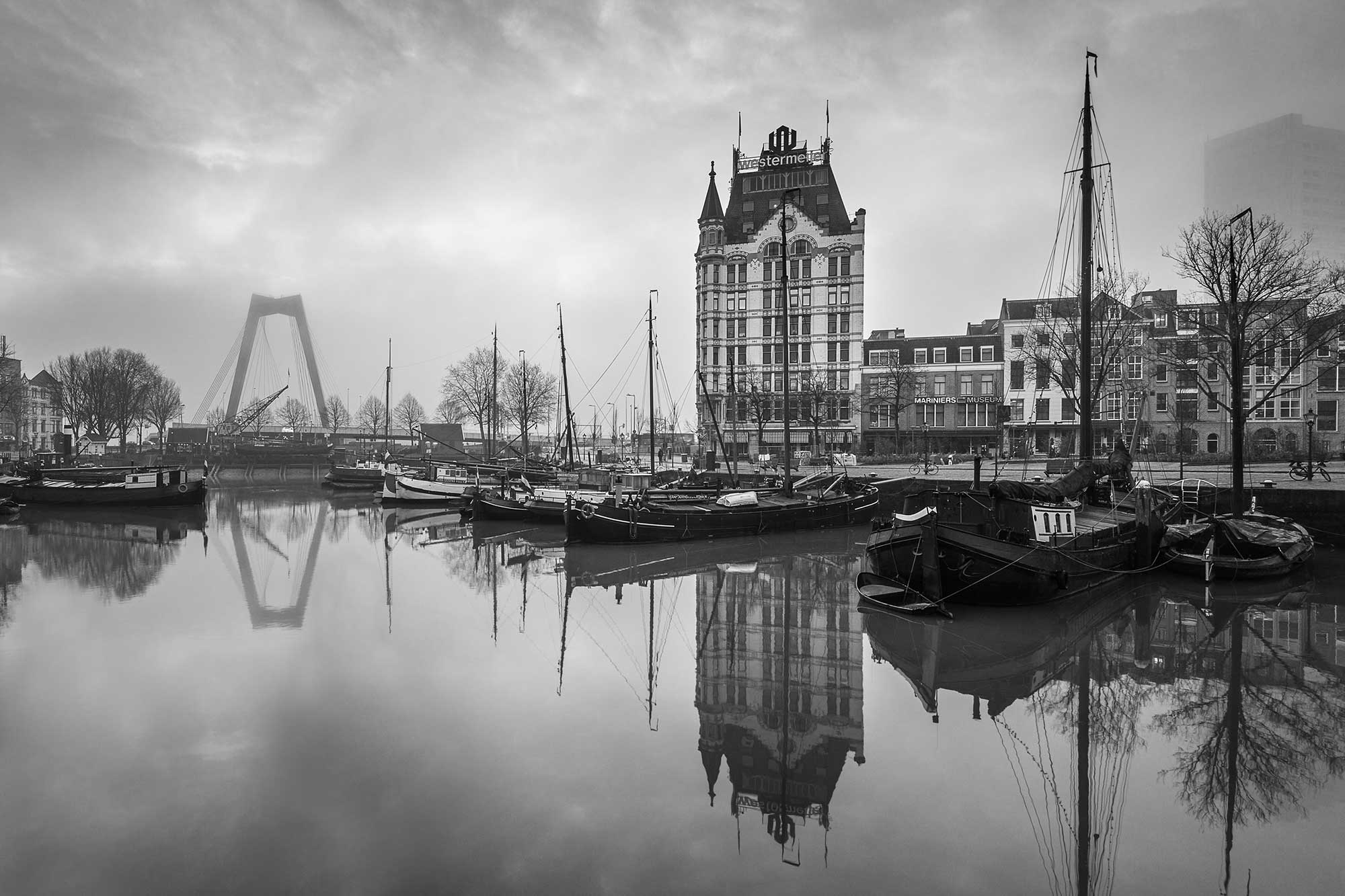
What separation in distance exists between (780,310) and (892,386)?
448 inches

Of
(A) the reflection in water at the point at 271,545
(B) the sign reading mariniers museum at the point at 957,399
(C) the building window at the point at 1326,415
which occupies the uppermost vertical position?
(B) the sign reading mariniers museum at the point at 957,399

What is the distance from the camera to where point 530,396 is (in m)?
68.3

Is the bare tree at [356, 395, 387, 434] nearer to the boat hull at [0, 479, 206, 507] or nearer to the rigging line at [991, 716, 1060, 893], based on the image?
the boat hull at [0, 479, 206, 507]

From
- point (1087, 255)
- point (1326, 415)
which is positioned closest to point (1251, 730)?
point (1087, 255)

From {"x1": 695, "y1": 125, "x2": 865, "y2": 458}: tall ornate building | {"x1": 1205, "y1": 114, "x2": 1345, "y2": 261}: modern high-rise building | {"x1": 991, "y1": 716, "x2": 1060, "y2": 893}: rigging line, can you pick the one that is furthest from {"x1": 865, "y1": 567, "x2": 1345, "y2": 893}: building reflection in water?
{"x1": 1205, "y1": 114, "x2": 1345, "y2": 261}: modern high-rise building

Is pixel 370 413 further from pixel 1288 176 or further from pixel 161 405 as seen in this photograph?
pixel 1288 176

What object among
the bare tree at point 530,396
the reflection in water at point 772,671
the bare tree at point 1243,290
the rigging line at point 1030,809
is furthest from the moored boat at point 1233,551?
the bare tree at point 530,396

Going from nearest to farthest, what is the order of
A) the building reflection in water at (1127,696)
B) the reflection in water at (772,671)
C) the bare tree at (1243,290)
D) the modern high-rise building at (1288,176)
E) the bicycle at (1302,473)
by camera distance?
the building reflection in water at (1127,696), the reflection in water at (772,671), the bare tree at (1243,290), the bicycle at (1302,473), the modern high-rise building at (1288,176)

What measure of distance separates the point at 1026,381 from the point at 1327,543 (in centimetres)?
3258

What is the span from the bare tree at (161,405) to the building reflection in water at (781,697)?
7394 cm

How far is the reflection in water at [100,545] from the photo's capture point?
759 inches

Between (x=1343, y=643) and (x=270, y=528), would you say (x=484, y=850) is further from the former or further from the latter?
(x=270, y=528)

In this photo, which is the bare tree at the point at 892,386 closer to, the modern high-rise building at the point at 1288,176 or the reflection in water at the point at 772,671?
the reflection in water at the point at 772,671

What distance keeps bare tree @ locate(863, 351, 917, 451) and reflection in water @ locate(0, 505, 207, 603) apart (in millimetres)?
44197
